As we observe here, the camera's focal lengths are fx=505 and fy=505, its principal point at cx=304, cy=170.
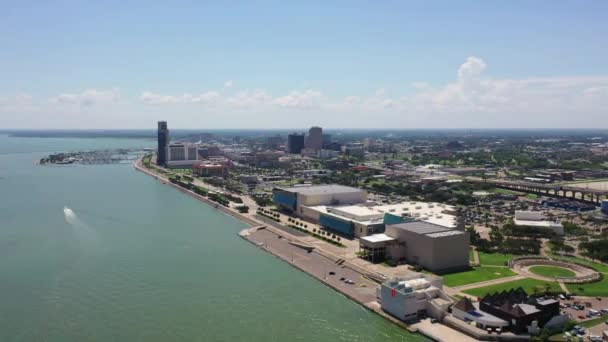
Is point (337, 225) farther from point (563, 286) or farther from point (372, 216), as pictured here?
point (563, 286)

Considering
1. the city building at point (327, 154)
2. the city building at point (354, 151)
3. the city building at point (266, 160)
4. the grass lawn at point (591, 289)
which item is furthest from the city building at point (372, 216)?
the city building at point (354, 151)

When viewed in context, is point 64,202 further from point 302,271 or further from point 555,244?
point 555,244

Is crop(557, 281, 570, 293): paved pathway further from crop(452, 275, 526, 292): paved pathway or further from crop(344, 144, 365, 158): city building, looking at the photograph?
crop(344, 144, 365, 158): city building

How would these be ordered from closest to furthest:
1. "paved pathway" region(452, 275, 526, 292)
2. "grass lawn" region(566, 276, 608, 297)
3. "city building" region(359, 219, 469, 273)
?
"grass lawn" region(566, 276, 608, 297) → "paved pathway" region(452, 275, 526, 292) → "city building" region(359, 219, 469, 273)

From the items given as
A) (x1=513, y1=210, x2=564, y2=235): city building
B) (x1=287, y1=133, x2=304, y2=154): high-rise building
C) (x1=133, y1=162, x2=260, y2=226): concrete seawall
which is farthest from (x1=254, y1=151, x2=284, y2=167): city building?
(x1=513, y1=210, x2=564, y2=235): city building

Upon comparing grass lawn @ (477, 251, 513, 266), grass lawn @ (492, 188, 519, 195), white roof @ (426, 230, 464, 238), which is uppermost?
white roof @ (426, 230, 464, 238)
